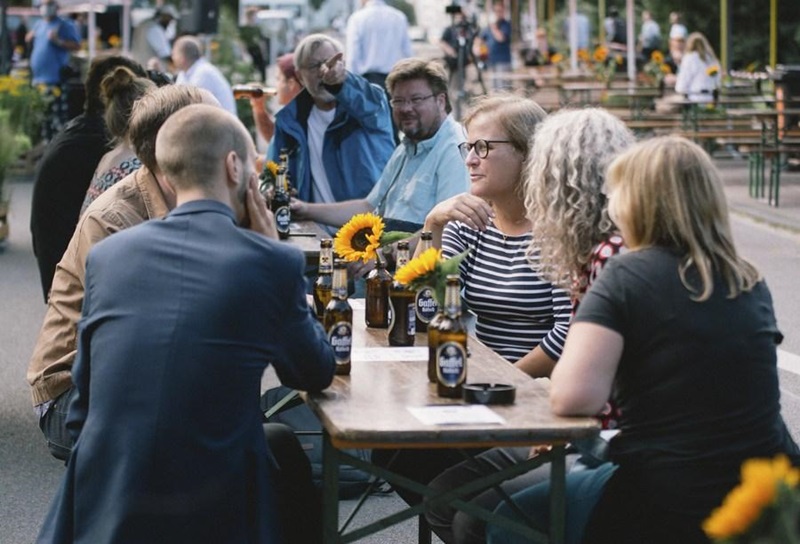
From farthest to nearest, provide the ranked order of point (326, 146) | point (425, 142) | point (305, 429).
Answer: point (326, 146) < point (425, 142) < point (305, 429)

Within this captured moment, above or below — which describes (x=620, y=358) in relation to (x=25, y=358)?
above

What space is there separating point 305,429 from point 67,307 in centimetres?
163

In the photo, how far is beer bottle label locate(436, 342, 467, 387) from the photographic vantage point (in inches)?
157

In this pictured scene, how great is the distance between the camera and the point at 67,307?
192 inches

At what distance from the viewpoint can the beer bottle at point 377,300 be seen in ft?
16.8

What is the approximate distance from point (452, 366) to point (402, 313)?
855 mm

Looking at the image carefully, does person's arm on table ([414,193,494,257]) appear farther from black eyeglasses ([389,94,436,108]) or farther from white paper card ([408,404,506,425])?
black eyeglasses ([389,94,436,108])

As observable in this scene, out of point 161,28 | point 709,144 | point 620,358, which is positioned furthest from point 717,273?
point 161,28

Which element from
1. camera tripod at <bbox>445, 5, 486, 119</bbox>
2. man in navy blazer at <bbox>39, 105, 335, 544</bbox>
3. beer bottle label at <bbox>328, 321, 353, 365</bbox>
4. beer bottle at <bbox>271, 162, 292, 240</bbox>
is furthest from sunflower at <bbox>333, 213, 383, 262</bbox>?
camera tripod at <bbox>445, 5, 486, 119</bbox>

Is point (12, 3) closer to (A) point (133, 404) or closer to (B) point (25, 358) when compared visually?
(B) point (25, 358)

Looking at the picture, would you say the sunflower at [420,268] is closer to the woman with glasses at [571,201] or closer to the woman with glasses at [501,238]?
the woman with glasses at [571,201]

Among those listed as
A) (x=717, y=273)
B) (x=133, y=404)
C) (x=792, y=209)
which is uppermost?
(x=717, y=273)

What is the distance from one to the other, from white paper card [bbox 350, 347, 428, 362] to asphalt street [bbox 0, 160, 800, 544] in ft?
4.00

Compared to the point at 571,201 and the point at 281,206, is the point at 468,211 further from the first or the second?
the point at 281,206
